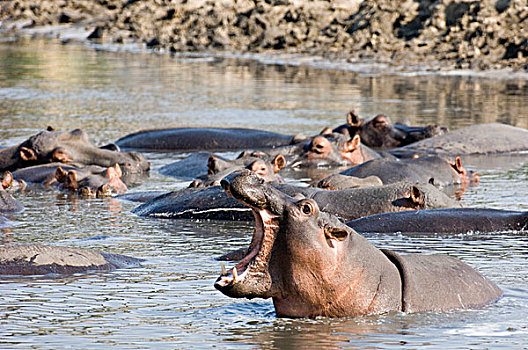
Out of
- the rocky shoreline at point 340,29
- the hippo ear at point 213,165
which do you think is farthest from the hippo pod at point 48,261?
the rocky shoreline at point 340,29

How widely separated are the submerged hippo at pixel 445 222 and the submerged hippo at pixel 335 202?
0.39m

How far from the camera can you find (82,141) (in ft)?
36.6

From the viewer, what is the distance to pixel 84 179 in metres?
9.75

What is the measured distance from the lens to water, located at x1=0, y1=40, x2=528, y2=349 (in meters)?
4.65

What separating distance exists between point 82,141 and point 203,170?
1.57m

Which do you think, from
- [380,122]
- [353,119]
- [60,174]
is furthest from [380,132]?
[60,174]

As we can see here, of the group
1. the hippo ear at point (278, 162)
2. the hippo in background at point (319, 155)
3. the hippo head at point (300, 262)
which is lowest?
the hippo in background at point (319, 155)

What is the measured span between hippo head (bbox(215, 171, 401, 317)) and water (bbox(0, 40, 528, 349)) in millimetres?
124

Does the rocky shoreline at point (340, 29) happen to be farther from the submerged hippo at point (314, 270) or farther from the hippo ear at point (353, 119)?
the submerged hippo at point (314, 270)

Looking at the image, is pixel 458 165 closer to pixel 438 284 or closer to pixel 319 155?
pixel 319 155

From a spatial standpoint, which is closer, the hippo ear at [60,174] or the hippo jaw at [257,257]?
the hippo jaw at [257,257]

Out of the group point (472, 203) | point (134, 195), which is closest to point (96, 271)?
point (134, 195)

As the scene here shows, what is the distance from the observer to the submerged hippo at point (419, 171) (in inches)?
363

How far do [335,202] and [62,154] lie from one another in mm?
4214
